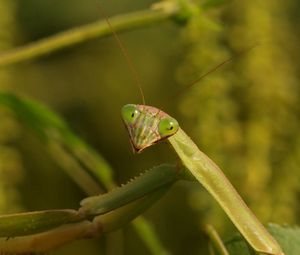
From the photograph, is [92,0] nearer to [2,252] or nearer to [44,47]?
[44,47]

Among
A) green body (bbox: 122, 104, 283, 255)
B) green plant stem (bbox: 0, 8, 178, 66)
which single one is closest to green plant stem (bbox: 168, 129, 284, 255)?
green body (bbox: 122, 104, 283, 255)

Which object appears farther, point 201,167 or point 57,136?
point 57,136

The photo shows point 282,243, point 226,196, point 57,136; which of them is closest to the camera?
point 226,196

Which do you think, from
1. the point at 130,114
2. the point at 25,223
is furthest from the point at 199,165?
the point at 25,223

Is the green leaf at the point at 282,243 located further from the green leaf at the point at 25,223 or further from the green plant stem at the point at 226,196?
the green leaf at the point at 25,223

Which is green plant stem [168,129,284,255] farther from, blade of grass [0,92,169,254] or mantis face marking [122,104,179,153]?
blade of grass [0,92,169,254]

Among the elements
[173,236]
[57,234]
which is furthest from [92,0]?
[57,234]

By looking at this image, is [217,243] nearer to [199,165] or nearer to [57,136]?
[199,165]
